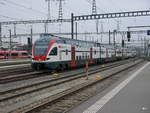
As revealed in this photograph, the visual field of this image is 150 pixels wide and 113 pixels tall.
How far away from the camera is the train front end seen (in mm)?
21328

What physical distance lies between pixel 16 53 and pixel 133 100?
187 feet

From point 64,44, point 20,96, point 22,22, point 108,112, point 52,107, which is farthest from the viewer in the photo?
point 22,22

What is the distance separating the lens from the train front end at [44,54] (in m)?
21.3

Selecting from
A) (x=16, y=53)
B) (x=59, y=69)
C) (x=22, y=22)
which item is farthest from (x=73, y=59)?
(x=16, y=53)

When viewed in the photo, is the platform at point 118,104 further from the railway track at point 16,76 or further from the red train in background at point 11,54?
the red train in background at point 11,54

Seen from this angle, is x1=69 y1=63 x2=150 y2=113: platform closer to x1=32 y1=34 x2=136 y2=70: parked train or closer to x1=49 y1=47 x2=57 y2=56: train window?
x1=32 y1=34 x2=136 y2=70: parked train

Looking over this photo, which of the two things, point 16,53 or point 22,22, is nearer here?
point 22,22

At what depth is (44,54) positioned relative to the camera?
21344mm

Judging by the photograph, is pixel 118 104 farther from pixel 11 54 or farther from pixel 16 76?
pixel 11 54

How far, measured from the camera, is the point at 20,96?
37.4 feet

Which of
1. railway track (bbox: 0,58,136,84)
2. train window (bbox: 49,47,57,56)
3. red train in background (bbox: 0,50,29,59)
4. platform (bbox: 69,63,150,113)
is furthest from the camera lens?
red train in background (bbox: 0,50,29,59)

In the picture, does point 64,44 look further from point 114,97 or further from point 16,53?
point 16,53

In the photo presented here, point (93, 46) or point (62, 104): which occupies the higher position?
point (93, 46)

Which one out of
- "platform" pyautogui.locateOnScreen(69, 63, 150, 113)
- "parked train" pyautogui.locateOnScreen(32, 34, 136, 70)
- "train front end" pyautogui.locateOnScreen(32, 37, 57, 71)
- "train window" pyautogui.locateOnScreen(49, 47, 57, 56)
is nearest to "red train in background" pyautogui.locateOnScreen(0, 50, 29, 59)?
"parked train" pyautogui.locateOnScreen(32, 34, 136, 70)
